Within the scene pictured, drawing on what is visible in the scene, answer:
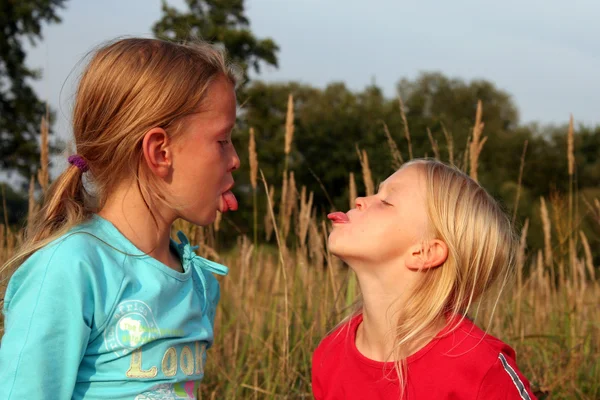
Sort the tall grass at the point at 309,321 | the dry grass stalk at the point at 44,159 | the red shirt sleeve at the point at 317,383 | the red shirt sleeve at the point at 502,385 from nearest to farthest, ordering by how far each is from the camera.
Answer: the red shirt sleeve at the point at 502,385 → the red shirt sleeve at the point at 317,383 → the tall grass at the point at 309,321 → the dry grass stalk at the point at 44,159

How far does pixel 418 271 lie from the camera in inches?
79.5

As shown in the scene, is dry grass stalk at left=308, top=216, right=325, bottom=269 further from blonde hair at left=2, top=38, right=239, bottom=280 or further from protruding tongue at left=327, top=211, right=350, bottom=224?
blonde hair at left=2, top=38, right=239, bottom=280

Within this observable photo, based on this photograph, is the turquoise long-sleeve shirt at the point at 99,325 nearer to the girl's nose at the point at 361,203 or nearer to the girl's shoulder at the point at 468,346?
the girl's nose at the point at 361,203

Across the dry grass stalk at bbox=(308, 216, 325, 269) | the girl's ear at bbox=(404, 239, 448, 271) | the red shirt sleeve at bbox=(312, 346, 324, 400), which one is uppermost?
the dry grass stalk at bbox=(308, 216, 325, 269)

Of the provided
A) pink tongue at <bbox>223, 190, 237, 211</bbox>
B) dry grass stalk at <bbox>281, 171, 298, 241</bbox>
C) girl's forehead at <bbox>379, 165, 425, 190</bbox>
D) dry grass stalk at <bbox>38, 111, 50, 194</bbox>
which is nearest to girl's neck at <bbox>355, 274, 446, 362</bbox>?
girl's forehead at <bbox>379, 165, 425, 190</bbox>

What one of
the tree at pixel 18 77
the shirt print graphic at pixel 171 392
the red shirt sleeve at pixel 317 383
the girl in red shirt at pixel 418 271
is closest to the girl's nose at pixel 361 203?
the girl in red shirt at pixel 418 271

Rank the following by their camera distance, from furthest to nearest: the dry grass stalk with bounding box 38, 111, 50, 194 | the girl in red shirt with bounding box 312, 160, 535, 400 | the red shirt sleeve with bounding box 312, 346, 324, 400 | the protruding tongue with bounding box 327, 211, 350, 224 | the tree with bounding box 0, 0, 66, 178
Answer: the tree with bounding box 0, 0, 66, 178 → the dry grass stalk with bounding box 38, 111, 50, 194 → the red shirt sleeve with bounding box 312, 346, 324, 400 → the protruding tongue with bounding box 327, 211, 350, 224 → the girl in red shirt with bounding box 312, 160, 535, 400

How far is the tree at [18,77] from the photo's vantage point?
17.4 meters

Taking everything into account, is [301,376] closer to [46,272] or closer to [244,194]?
[46,272]

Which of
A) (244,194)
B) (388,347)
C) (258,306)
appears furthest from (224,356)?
(244,194)

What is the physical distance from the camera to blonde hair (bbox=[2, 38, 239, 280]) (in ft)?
5.94

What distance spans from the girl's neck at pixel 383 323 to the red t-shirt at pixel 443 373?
3cm

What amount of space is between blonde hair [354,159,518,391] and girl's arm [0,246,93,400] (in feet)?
2.79

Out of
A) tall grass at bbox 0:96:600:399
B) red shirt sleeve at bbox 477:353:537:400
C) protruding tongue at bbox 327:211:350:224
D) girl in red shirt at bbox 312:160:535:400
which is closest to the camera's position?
red shirt sleeve at bbox 477:353:537:400
